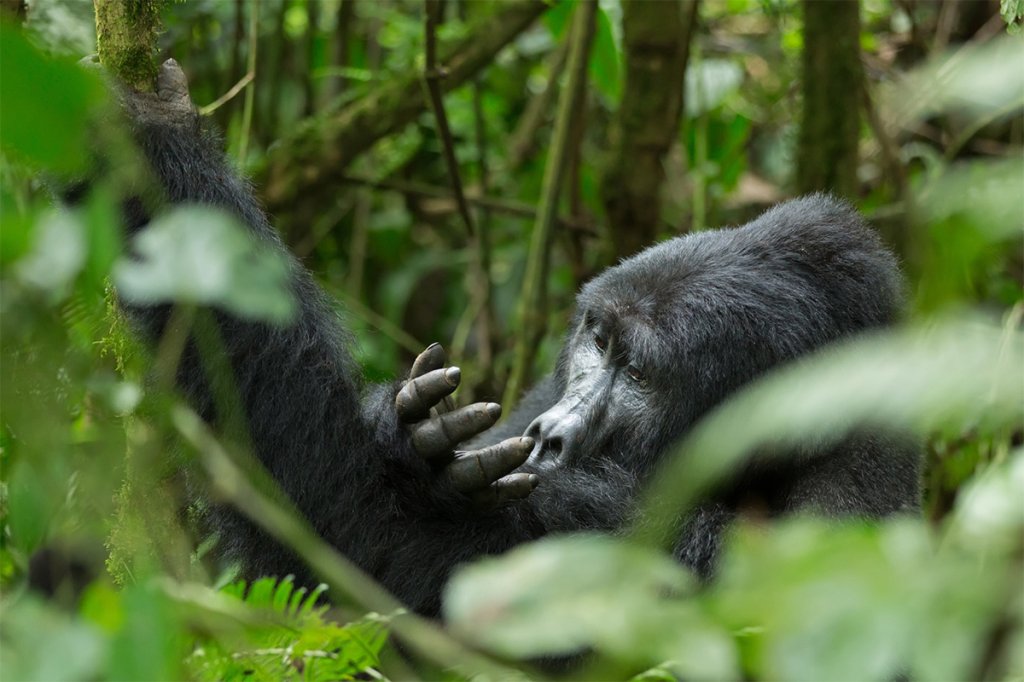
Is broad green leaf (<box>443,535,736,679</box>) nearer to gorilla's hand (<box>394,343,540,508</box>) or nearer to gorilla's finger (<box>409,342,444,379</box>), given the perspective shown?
gorilla's hand (<box>394,343,540,508</box>)

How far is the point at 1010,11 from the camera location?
6.16 feet

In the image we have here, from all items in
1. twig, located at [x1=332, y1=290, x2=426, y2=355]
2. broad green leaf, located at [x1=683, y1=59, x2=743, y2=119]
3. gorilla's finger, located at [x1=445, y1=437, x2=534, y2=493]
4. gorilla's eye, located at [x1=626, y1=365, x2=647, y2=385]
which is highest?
broad green leaf, located at [x1=683, y1=59, x2=743, y2=119]

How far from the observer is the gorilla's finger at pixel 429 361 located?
102 inches

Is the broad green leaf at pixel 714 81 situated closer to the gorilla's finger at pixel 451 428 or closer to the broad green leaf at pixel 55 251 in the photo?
the gorilla's finger at pixel 451 428

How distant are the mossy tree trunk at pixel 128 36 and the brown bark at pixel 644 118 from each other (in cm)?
240

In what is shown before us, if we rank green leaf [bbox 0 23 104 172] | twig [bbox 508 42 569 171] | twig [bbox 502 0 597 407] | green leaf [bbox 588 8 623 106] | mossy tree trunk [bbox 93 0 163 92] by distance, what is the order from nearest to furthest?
green leaf [bbox 0 23 104 172] < mossy tree trunk [bbox 93 0 163 92] < twig [bbox 502 0 597 407] < green leaf [bbox 588 8 623 106] < twig [bbox 508 42 569 171]

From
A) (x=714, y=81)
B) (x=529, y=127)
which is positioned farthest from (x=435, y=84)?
(x=714, y=81)

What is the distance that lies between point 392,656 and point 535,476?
0.68 meters

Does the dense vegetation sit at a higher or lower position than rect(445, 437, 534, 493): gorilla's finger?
higher

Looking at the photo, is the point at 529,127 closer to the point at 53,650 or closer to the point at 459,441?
the point at 459,441

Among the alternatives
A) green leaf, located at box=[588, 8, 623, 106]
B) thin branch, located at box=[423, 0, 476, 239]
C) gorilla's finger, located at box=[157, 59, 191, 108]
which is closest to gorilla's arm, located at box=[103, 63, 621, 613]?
gorilla's finger, located at box=[157, 59, 191, 108]

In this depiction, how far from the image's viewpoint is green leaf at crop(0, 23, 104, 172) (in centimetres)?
80

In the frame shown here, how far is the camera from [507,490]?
2.46m

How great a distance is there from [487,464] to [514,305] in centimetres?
327
